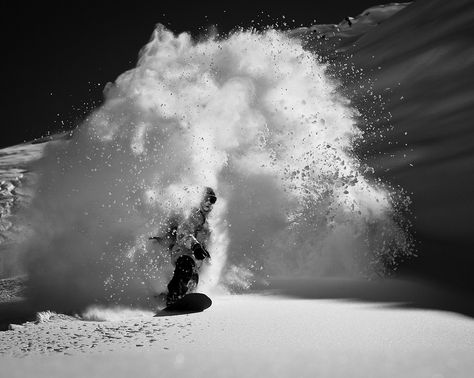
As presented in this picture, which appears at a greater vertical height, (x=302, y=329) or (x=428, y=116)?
(x=428, y=116)

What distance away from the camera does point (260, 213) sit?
340 inches

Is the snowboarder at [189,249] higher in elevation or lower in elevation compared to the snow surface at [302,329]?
higher

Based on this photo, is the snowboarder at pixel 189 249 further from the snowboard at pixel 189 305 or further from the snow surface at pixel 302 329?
the snow surface at pixel 302 329

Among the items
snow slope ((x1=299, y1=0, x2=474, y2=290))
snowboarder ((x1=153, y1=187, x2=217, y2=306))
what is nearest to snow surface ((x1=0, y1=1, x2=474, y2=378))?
snow slope ((x1=299, y1=0, x2=474, y2=290))

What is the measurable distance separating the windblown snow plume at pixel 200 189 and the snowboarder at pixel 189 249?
0.26 meters

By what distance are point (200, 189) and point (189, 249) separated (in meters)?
1.48

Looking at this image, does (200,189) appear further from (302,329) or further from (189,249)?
(302,329)

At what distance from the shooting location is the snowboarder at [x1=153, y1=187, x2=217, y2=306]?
605 centimetres

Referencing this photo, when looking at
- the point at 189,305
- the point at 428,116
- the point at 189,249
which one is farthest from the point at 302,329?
the point at 428,116

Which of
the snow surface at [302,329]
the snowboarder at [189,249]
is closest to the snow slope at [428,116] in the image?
the snow surface at [302,329]

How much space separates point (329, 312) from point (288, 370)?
74.5 inches

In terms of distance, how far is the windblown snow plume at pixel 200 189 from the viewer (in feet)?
22.9

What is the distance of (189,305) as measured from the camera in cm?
551

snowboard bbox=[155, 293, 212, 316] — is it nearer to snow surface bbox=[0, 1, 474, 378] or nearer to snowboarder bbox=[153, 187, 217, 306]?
snow surface bbox=[0, 1, 474, 378]
